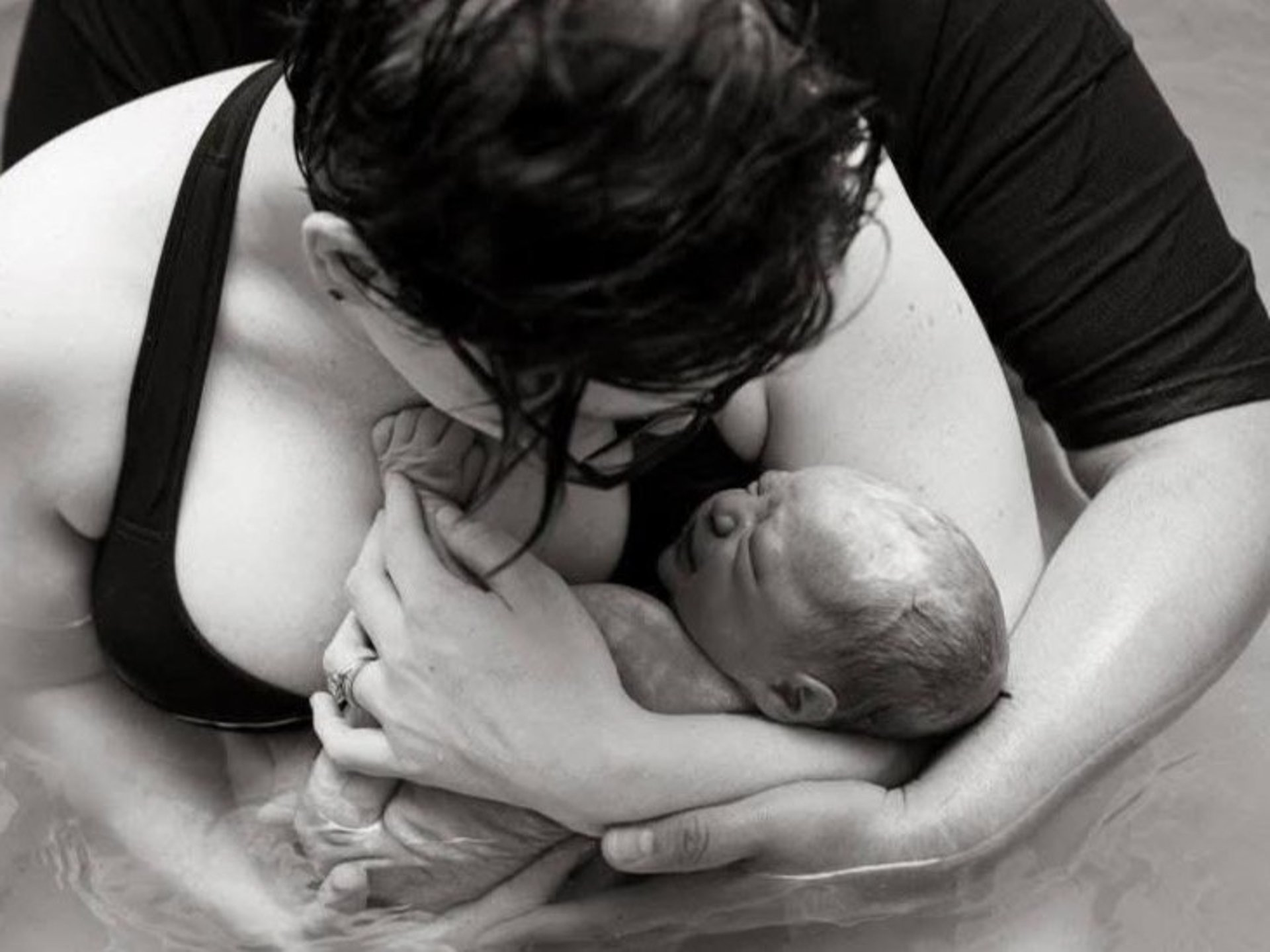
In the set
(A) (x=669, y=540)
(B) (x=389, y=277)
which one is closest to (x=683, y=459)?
(A) (x=669, y=540)

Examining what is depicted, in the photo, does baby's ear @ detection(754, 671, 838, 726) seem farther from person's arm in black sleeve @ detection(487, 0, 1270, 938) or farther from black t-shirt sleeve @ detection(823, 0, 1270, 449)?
black t-shirt sleeve @ detection(823, 0, 1270, 449)

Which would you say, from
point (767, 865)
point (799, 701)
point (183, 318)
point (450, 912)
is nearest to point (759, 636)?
point (799, 701)

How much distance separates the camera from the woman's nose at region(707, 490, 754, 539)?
48.9 inches

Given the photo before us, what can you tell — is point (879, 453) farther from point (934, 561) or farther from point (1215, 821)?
point (1215, 821)

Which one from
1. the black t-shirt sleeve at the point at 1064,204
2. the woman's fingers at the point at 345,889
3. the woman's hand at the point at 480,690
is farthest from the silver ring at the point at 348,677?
the black t-shirt sleeve at the point at 1064,204

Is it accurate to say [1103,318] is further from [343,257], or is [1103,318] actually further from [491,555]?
[343,257]

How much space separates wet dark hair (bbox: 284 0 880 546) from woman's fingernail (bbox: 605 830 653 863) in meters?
0.35

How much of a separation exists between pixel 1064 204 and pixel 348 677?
2.09 ft

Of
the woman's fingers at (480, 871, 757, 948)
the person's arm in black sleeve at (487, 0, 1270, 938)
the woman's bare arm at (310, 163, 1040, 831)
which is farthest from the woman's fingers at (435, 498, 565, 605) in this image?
the person's arm in black sleeve at (487, 0, 1270, 938)

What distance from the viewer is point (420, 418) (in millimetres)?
1138

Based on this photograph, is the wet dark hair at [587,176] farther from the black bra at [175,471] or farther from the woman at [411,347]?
the black bra at [175,471]

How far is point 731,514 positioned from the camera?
1251mm

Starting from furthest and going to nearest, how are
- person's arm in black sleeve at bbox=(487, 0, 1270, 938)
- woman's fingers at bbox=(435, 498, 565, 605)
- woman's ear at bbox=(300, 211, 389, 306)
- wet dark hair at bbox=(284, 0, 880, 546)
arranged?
person's arm in black sleeve at bbox=(487, 0, 1270, 938) < woman's fingers at bbox=(435, 498, 565, 605) < woman's ear at bbox=(300, 211, 389, 306) < wet dark hair at bbox=(284, 0, 880, 546)

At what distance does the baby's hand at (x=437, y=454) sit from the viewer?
1.12m
